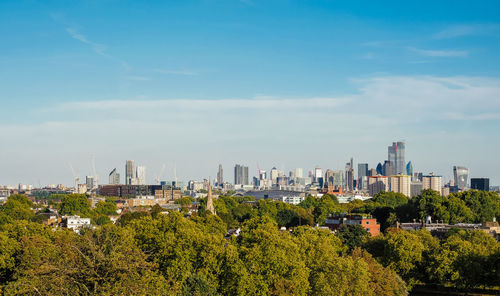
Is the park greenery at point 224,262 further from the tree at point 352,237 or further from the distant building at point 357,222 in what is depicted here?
the distant building at point 357,222

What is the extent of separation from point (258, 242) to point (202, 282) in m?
12.2

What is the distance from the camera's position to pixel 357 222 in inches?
4114

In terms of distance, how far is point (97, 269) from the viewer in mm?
33844

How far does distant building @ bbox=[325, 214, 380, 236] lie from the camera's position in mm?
104500

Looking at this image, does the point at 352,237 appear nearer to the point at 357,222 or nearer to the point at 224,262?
the point at 357,222

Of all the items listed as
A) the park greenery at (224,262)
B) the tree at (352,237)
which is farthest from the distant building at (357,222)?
the park greenery at (224,262)

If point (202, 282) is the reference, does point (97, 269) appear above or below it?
above

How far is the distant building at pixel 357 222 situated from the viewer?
104 meters

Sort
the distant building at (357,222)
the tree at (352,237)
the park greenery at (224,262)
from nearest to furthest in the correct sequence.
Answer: the park greenery at (224,262)
the tree at (352,237)
the distant building at (357,222)

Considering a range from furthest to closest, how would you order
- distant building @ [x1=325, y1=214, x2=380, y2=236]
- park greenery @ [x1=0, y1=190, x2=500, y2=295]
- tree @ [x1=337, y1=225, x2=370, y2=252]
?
distant building @ [x1=325, y1=214, x2=380, y2=236], tree @ [x1=337, y1=225, x2=370, y2=252], park greenery @ [x1=0, y1=190, x2=500, y2=295]

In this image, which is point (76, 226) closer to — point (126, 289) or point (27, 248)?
point (27, 248)

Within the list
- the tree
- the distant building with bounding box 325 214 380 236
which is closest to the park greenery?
the tree

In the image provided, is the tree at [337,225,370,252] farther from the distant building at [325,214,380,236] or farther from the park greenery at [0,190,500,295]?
the distant building at [325,214,380,236]

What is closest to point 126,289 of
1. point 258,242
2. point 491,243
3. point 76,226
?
point 258,242
